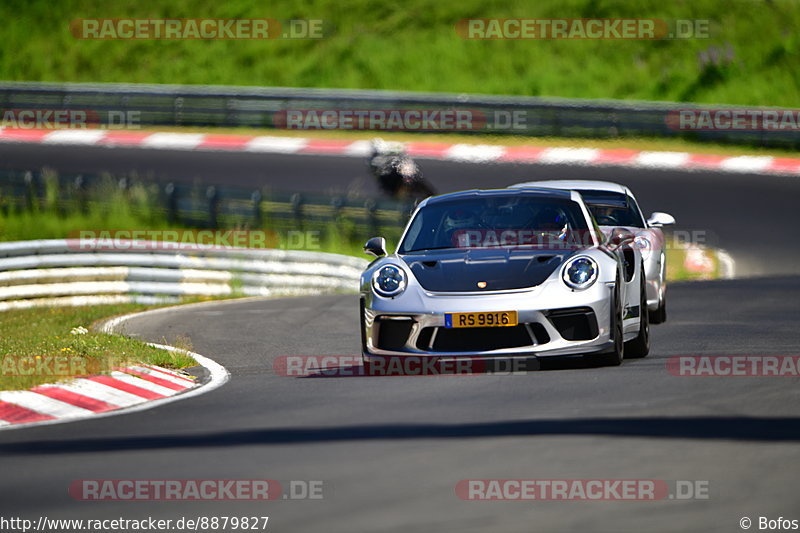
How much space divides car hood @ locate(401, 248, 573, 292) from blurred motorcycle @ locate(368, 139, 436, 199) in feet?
44.4

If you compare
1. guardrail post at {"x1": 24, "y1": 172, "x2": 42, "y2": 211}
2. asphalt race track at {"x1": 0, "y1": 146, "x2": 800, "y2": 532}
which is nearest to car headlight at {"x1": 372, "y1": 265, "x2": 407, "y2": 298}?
asphalt race track at {"x1": 0, "y1": 146, "x2": 800, "y2": 532}

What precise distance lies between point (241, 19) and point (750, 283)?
25.3 metres

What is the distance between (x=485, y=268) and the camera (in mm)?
8953

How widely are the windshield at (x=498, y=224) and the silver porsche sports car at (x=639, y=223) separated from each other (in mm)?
2607

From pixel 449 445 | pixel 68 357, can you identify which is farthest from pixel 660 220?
pixel 449 445

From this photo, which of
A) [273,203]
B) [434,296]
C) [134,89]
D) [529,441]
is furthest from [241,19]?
[529,441]

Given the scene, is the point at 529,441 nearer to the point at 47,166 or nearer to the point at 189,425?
the point at 189,425

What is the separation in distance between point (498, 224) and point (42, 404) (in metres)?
3.38

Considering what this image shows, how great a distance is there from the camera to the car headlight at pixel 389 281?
29.5 feet

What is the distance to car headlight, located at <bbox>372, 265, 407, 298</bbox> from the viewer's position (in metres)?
8.98

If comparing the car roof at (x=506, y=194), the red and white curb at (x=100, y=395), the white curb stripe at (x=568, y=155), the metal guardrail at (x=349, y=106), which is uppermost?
the metal guardrail at (x=349, y=106)

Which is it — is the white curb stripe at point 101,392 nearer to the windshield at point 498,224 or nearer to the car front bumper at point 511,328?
the car front bumper at point 511,328

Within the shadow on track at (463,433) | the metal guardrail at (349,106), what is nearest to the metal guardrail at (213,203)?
the metal guardrail at (349,106)

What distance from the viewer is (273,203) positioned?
906 inches
